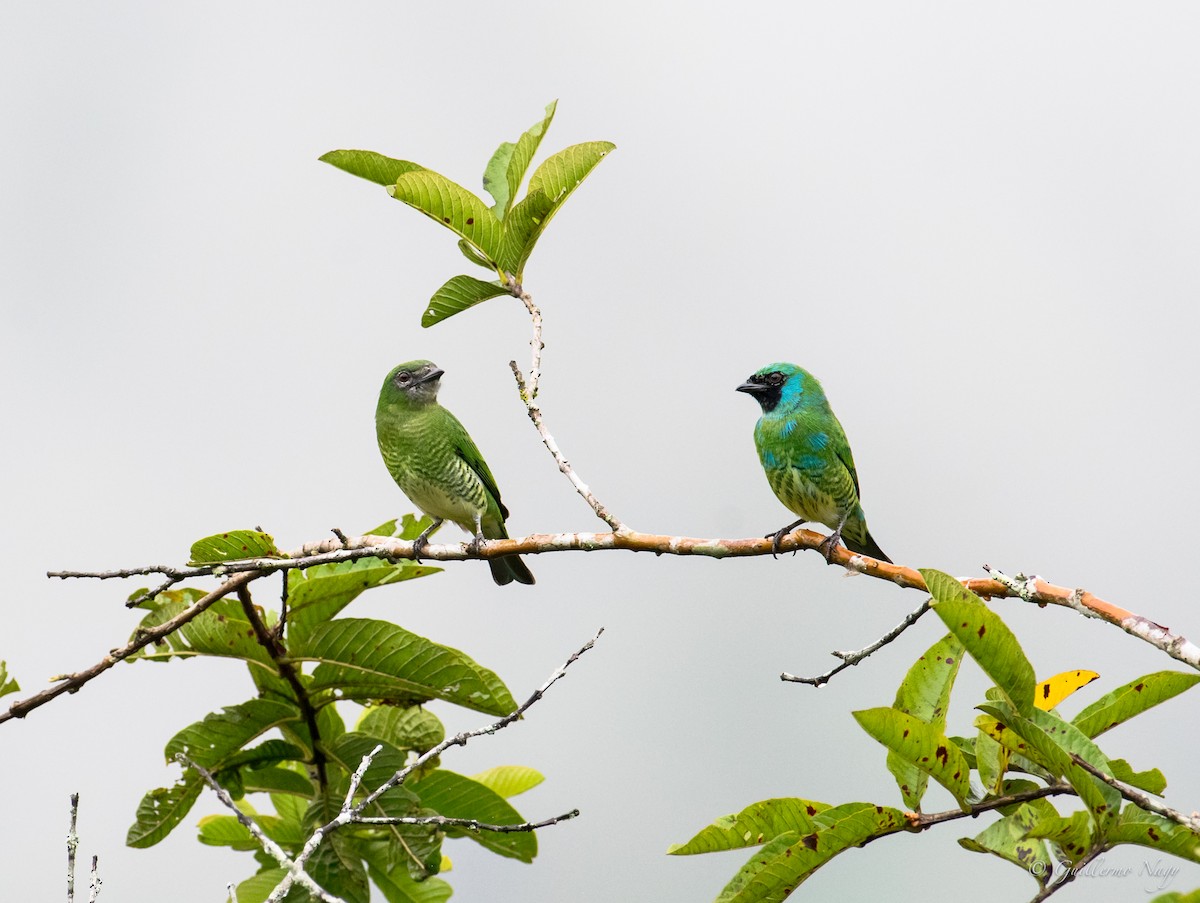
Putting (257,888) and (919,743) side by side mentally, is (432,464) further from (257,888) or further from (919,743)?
(919,743)

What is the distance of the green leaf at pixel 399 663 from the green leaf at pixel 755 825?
92 centimetres

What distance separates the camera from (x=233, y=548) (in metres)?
3.54

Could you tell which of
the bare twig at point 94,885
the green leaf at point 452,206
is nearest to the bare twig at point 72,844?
the bare twig at point 94,885

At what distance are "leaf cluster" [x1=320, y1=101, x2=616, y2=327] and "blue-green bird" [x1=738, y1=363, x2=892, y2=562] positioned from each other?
6.98 feet

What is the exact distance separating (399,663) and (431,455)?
315 cm

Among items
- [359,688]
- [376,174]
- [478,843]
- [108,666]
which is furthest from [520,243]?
[478,843]

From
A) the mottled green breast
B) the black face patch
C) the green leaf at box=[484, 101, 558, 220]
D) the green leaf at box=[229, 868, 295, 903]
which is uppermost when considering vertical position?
the mottled green breast

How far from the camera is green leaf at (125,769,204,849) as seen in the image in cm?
396

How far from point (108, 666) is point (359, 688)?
895 mm

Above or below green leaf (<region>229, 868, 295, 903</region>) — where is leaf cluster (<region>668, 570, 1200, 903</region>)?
below

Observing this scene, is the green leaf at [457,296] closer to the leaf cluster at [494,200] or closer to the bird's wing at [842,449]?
the leaf cluster at [494,200]

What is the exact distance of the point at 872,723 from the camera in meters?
2.69

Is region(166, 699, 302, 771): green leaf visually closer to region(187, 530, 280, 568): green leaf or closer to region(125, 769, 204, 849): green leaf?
region(125, 769, 204, 849): green leaf

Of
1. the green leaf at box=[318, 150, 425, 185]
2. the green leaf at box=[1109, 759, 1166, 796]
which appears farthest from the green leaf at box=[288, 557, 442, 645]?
the green leaf at box=[1109, 759, 1166, 796]
